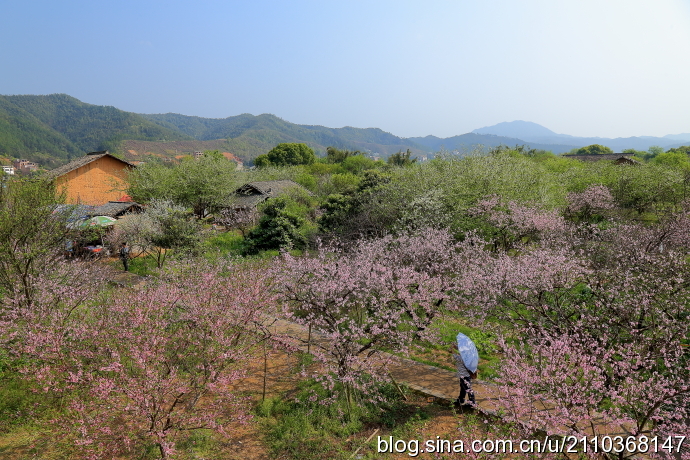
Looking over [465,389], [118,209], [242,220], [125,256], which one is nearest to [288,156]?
[118,209]

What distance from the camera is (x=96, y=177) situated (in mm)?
34406

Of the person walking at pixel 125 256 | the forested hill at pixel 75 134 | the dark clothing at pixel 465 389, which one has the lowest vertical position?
the dark clothing at pixel 465 389

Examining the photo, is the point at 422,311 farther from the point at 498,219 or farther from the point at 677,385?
the point at 498,219

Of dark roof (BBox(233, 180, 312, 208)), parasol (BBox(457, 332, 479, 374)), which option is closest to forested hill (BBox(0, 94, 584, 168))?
dark roof (BBox(233, 180, 312, 208))

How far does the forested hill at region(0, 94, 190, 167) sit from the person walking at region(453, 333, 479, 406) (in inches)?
5200

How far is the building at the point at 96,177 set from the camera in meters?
32.4

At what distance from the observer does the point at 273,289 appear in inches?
343

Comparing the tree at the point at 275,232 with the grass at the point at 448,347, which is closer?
the grass at the point at 448,347

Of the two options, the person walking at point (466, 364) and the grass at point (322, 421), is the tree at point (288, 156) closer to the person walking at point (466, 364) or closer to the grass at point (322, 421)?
the grass at point (322, 421)

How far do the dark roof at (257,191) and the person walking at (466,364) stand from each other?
27932 millimetres

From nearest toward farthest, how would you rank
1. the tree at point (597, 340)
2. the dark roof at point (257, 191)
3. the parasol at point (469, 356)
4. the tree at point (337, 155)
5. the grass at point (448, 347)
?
1. the tree at point (597, 340)
2. the parasol at point (469, 356)
3. the grass at point (448, 347)
4. the dark roof at point (257, 191)
5. the tree at point (337, 155)

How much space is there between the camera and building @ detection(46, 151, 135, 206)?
106 ft

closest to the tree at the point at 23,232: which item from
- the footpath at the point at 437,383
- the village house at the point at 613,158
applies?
the footpath at the point at 437,383

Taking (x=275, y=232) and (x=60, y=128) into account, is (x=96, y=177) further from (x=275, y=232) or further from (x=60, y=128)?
(x=60, y=128)
